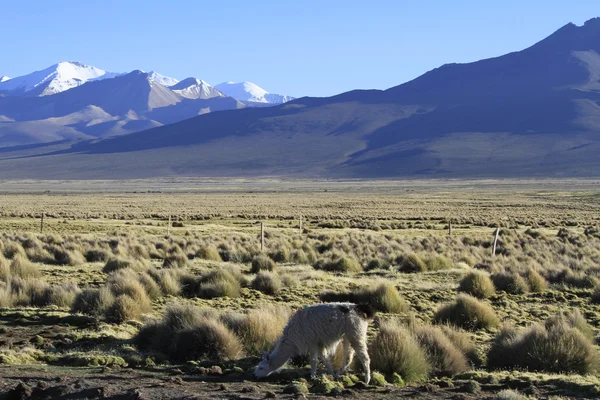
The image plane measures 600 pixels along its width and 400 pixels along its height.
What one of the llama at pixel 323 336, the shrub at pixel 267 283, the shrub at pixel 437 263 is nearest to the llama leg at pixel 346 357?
the llama at pixel 323 336

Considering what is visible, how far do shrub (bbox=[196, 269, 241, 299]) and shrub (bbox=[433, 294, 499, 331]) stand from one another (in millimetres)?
4723

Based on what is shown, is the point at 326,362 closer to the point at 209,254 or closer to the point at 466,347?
the point at 466,347

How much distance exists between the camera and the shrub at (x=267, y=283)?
1734 cm

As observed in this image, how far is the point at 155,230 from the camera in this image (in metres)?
39.8

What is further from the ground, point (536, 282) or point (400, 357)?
point (400, 357)

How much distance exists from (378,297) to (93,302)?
17.8ft

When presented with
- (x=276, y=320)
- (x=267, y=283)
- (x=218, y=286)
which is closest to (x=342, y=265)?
(x=267, y=283)

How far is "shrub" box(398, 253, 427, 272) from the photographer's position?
22.5 m

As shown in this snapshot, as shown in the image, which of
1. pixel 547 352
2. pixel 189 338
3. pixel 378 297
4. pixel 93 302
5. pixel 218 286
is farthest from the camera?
pixel 218 286

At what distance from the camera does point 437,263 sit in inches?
904

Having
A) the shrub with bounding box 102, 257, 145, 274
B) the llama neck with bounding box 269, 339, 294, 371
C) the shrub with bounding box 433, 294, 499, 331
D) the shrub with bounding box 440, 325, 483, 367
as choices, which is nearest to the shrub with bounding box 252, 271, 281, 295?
the shrub with bounding box 102, 257, 145, 274

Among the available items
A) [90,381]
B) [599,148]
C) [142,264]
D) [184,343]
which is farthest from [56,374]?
[599,148]

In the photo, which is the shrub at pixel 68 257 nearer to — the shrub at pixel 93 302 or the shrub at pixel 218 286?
the shrub at pixel 218 286

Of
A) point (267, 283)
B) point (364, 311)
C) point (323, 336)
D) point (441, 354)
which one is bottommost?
point (267, 283)
